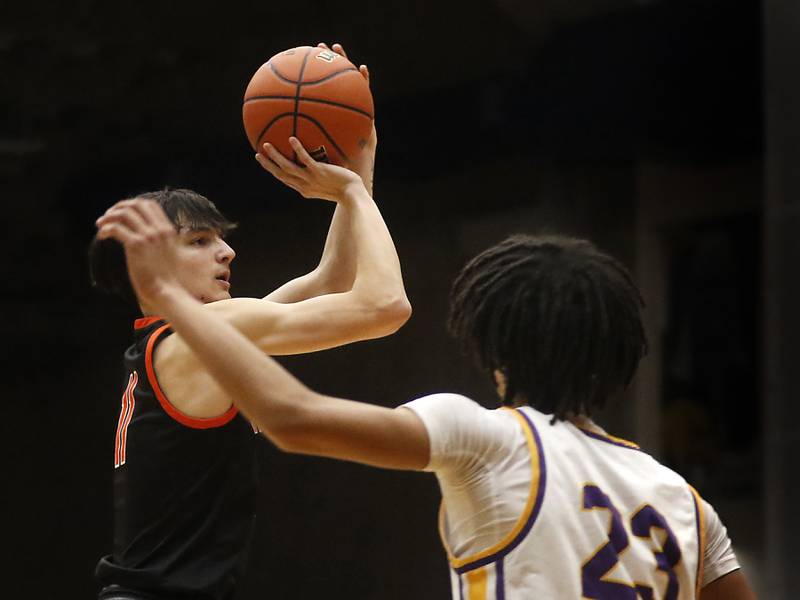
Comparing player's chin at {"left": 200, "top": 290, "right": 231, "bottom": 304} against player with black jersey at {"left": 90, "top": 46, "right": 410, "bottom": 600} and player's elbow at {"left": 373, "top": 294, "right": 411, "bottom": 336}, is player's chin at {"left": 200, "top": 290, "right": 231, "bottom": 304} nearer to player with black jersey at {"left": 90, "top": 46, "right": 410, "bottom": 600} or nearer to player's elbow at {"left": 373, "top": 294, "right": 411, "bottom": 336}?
player with black jersey at {"left": 90, "top": 46, "right": 410, "bottom": 600}

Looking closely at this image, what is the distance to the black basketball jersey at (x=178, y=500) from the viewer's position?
2.94 metres

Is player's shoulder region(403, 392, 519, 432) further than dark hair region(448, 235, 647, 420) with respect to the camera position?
No

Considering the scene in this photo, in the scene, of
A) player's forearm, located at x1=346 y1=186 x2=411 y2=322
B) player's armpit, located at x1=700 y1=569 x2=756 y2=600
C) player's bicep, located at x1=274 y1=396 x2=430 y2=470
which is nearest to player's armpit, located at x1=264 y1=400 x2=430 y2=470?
player's bicep, located at x1=274 y1=396 x2=430 y2=470

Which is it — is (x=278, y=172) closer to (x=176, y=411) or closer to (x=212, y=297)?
(x=212, y=297)

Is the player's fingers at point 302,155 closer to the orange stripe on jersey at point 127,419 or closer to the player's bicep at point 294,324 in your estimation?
the player's bicep at point 294,324

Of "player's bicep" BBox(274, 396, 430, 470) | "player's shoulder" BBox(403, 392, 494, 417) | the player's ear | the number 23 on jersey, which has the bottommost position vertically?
the number 23 on jersey

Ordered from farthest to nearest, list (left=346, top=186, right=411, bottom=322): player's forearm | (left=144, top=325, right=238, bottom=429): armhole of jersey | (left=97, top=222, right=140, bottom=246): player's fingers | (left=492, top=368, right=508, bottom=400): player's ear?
(left=144, top=325, right=238, bottom=429): armhole of jersey → (left=346, top=186, right=411, bottom=322): player's forearm → (left=492, top=368, right=508, bottom=400): player's ear → (left=97, top=222, right=140, bottom=246): player's fingers

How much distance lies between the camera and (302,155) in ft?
10.4

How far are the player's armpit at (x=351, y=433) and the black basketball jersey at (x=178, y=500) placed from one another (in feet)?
3.72

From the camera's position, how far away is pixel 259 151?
3363 millimetres

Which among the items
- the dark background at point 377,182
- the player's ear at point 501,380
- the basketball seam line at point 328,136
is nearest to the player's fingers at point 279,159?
the basketball seam line at point 328,136

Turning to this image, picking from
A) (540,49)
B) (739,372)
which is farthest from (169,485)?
(739,372)

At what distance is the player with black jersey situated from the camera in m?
2.84

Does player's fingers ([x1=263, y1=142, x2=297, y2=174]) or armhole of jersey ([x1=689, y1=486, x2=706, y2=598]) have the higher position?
player's fingers ([x1=263, y1=142, x2=297, y2=174])
